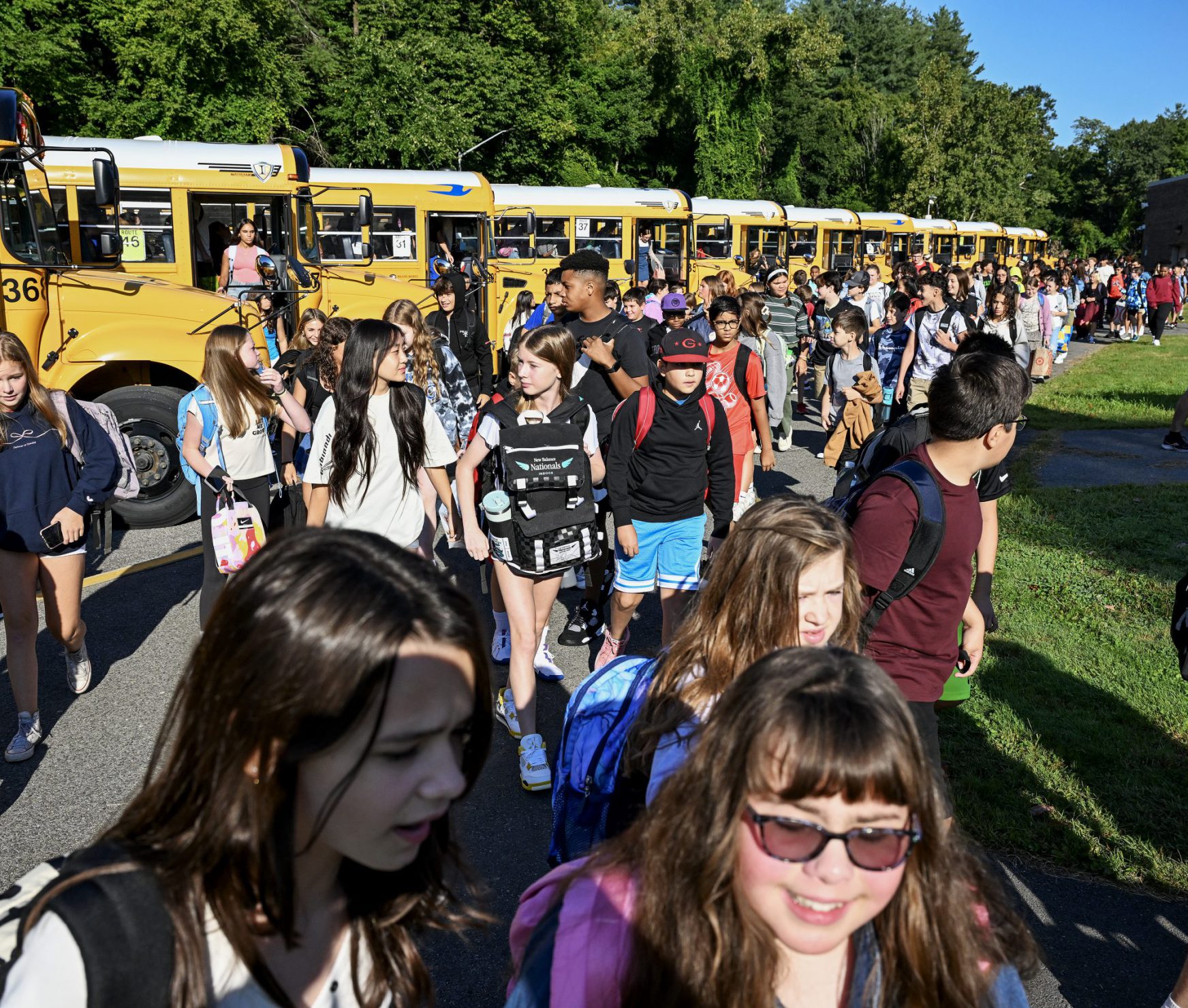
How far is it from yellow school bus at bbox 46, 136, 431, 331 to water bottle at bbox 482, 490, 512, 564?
7.83m

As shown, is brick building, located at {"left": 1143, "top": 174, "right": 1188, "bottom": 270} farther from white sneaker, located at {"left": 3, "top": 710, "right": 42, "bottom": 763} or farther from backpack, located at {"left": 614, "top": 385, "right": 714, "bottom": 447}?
white sneaker, located at {"left": 3, "top": 710, "right": 42, "bottom": 763}

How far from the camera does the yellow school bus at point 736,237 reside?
2367 cm

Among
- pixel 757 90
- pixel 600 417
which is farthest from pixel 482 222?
pixel 757 90

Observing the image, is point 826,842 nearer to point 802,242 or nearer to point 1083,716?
point 1083,716

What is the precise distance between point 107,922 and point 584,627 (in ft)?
16.8

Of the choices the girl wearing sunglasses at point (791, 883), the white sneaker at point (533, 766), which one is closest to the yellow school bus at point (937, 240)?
the white sneaker at point (533, 766)

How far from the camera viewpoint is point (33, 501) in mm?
4727

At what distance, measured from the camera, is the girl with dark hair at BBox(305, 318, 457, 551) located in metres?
4.83

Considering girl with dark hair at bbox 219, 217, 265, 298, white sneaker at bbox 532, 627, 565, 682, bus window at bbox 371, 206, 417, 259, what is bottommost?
white sneaker at bbox 532, 627, 565, 682

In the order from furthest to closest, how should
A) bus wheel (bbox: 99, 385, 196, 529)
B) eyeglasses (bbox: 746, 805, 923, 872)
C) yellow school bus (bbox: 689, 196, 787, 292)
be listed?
yellow school bus (bbox: 689, 196, 787, 292)
bus wheel (bbox: 99, 385, 196, 529)
eyeglasses (bbox: 746, 805, 923, 872)

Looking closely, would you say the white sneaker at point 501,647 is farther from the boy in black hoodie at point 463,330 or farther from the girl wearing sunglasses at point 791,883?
the boy in black hoodie at point 463,330

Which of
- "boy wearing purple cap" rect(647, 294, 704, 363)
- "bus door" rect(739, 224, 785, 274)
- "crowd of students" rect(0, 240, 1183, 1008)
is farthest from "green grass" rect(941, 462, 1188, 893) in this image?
"bus door" rect(739, 224, 785, 274)

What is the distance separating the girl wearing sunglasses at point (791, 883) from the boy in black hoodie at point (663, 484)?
3.41 meters

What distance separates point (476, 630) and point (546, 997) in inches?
23.2
